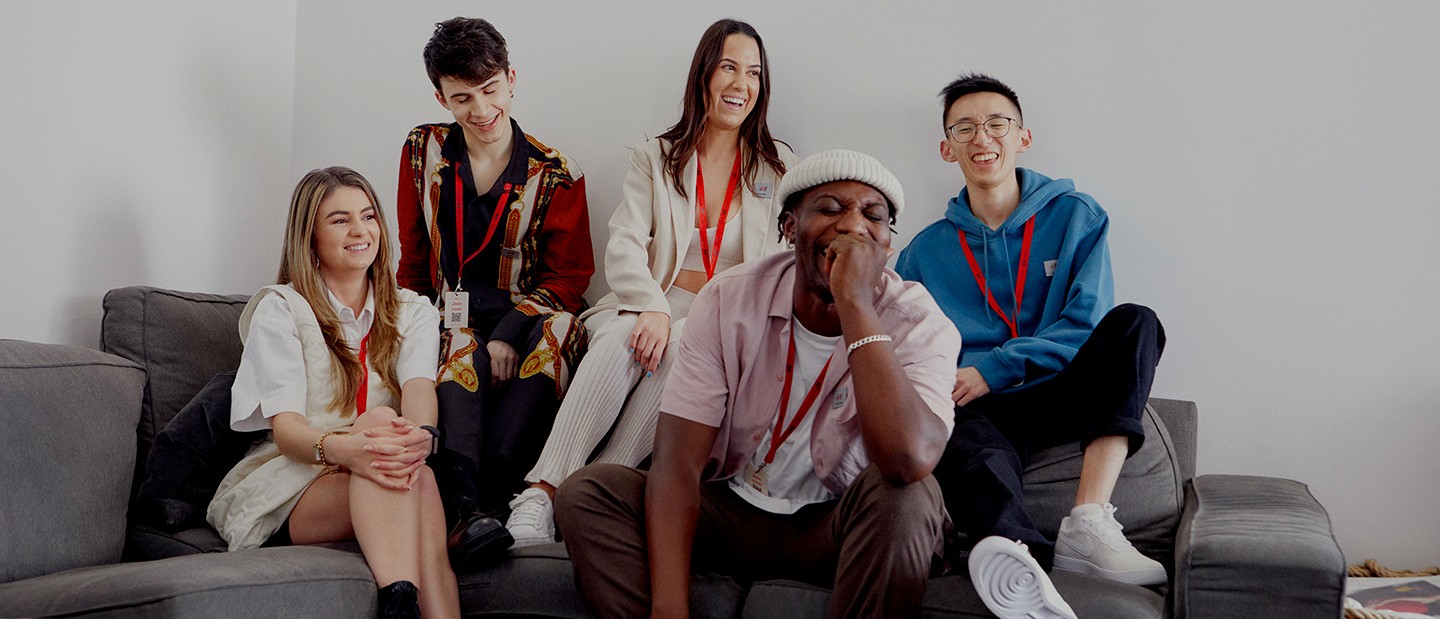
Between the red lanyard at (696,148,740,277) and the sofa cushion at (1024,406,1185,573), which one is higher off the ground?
the red lanyard at (696,148,740,277)

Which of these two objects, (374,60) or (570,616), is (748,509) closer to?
(570,616)

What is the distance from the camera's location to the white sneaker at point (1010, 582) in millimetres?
1865

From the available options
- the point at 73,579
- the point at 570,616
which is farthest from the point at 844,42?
the point at 73,579

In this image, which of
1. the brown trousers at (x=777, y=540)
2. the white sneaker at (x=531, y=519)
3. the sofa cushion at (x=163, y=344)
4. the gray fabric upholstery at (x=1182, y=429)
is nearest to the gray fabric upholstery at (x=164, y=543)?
the sofa cushion at (x=163, y=344)

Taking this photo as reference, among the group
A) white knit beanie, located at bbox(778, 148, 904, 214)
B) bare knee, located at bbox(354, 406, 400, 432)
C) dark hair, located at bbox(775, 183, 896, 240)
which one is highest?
white knit beanie, located at bbox(778, 148, 904, 214)

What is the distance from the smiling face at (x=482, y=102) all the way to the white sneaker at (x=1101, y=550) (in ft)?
5.84

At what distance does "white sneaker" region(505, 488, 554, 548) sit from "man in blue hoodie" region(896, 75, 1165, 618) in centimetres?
84

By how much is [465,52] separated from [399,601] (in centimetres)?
147

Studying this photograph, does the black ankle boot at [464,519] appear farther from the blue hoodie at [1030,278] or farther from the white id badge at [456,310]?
the blue hoodie at [1030,278]

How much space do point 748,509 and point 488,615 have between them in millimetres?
560

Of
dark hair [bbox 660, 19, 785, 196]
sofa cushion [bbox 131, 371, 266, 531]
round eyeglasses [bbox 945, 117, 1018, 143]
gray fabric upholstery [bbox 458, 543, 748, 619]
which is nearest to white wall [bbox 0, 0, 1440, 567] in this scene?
dark hair [bbox 660, 19, 785, 196]

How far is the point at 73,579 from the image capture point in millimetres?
1899

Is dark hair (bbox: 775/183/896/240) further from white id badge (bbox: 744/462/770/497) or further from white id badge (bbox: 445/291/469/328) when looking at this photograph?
white id badge (bbox: 445/291/469/328)

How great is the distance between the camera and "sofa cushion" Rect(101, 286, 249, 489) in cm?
262
